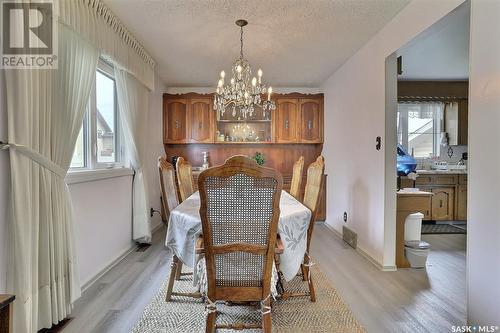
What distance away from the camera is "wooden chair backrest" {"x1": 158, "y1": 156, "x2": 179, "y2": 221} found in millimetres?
2237

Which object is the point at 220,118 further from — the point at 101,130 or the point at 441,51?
the point at 441,51

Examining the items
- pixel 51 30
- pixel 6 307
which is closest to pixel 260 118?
pixel 51 30

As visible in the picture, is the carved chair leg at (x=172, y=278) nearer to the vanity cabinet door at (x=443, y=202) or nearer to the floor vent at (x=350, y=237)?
the floor vent at (x=350, y=237)

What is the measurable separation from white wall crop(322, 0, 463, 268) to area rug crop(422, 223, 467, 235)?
1.41m

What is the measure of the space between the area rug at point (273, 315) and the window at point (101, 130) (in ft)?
4.65

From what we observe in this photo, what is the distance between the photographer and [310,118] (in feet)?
17.4

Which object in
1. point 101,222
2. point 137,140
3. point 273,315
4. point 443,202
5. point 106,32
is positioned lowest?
point 273,315

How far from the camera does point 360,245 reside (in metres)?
3.45

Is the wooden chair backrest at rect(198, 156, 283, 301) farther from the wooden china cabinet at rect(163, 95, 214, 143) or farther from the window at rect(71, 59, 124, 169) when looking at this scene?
the wooden china cabinet at rect(163, 95, 214, 143)

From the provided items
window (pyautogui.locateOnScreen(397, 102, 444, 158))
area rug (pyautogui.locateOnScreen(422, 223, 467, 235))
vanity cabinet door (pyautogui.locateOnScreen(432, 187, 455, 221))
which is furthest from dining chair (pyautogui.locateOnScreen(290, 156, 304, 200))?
window (pyautogui.locateOnScreen(397, 102, 444, 158))

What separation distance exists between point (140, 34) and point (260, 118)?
9.30ft

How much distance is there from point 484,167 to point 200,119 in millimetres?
4343

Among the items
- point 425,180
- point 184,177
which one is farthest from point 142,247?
point 425,180

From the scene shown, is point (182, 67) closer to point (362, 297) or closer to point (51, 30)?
point (51, 30)
